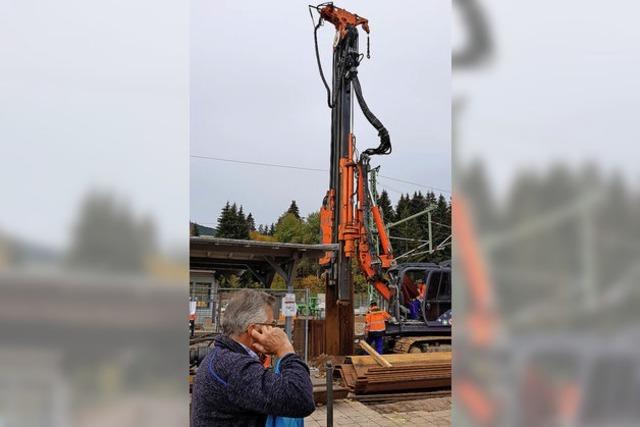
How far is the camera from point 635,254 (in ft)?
3.24

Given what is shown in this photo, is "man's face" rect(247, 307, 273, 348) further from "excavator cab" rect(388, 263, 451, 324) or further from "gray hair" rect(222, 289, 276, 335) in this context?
"excavator cab" rect(388, 263, 451, 324)

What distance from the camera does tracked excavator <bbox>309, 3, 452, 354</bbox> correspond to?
1134 cm

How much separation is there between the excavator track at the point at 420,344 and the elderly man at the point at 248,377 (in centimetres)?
943

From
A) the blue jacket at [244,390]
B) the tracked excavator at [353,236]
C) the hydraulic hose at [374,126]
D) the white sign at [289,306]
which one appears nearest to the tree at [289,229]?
the tracked excavator at [353,236]

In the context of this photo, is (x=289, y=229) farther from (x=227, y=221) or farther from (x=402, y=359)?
(x=402, y=359)

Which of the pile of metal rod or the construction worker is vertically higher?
the construction worker

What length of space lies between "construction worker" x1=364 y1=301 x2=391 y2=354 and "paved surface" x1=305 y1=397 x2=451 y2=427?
230cm

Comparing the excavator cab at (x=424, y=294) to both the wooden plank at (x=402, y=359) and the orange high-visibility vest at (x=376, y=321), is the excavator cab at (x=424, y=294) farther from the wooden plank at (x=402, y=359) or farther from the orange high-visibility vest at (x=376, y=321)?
the wooden plank at (x=402, y=359)

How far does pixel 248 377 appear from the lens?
2109mm

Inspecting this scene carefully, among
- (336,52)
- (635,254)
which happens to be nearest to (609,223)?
(635,254)

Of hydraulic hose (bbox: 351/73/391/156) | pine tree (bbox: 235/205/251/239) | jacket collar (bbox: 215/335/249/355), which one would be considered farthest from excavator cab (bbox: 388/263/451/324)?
pine tree (bbox: 235/205/251/239)

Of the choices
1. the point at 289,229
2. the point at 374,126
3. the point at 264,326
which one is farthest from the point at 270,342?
the point at 289,229

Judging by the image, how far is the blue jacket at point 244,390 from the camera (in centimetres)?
207

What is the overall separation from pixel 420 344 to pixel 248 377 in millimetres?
10012
